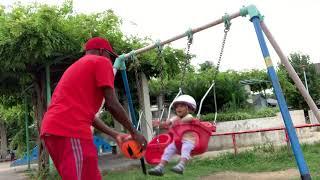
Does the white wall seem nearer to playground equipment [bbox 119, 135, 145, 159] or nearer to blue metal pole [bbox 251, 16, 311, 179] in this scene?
blue metal pole [bbox 251, 16, 311, 179]

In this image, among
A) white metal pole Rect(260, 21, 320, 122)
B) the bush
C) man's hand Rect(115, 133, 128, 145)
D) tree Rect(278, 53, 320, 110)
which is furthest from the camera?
tree Rect(278, 53, 320, 110)

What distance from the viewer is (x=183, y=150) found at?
6332 millimetres

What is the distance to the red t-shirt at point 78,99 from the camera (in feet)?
13.0

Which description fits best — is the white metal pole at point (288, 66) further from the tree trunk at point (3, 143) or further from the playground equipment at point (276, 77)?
the tree trunk at point (3, 143)

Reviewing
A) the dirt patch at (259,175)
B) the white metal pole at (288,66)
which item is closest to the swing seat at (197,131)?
the white metal pole at (288,66)

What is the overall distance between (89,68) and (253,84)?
24.6 meters

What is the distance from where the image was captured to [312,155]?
1195 cm

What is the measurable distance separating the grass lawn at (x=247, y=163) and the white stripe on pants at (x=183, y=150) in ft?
11.2

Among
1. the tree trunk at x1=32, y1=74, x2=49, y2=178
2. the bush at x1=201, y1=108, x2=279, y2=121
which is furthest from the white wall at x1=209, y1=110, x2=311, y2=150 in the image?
the tree trunk at x1=32, y1=74, x2=49, y2=178

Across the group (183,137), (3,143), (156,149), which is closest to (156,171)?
(183,137)

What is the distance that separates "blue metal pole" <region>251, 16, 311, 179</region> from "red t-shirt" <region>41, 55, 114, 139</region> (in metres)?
2.11

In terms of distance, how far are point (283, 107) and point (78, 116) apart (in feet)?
7.98

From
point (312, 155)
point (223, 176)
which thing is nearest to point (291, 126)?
point (223, 176)

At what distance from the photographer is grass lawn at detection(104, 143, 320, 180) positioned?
35.0 ft
